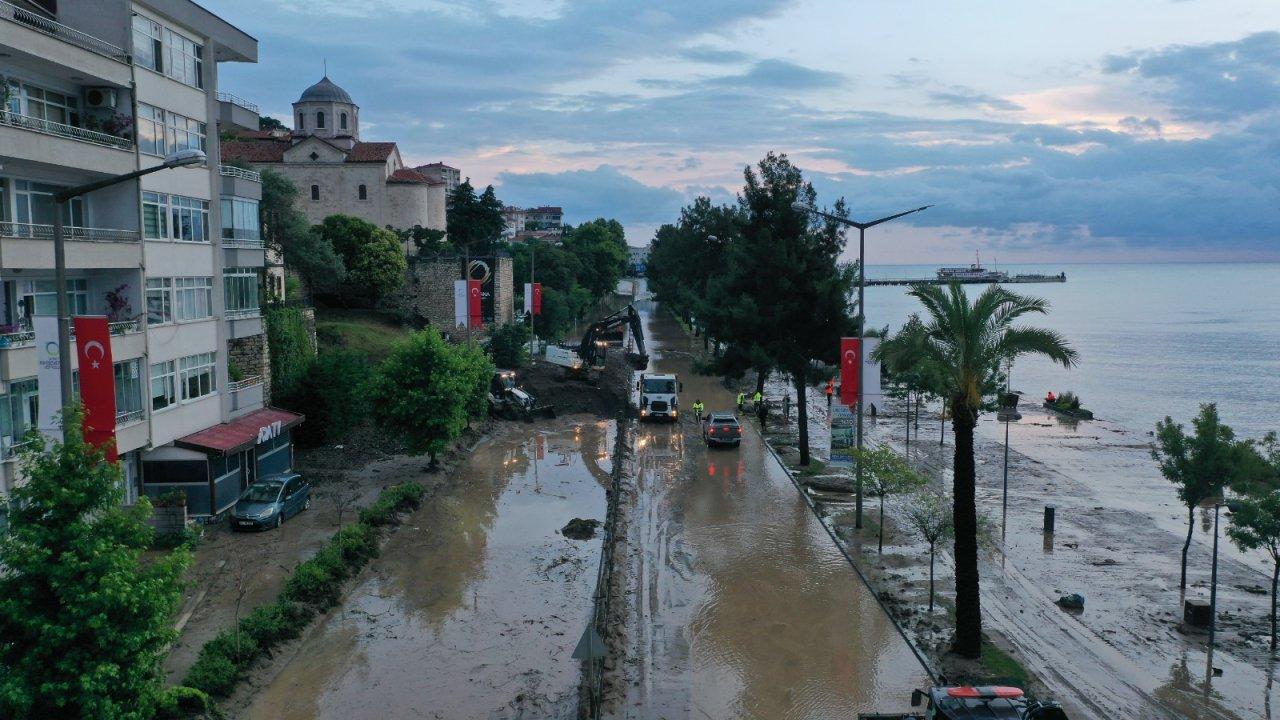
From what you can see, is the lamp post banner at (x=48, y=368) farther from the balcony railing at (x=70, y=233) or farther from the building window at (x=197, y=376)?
the building window at (x=197, y=376)

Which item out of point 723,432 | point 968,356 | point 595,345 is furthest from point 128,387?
point 595,345

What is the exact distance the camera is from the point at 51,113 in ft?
78.5

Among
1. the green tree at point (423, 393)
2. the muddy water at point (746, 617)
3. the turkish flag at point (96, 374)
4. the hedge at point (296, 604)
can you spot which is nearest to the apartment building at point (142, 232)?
the turkish flag at point (96, 374)

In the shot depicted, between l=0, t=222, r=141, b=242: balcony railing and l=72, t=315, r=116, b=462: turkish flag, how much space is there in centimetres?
588

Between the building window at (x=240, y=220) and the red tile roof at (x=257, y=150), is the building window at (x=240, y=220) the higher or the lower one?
the lower one

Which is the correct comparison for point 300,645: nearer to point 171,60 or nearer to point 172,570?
point 172,570

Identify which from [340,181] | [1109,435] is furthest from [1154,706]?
[340,181]

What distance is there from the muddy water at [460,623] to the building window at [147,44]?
15.8m

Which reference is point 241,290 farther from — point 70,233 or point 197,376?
point 70,233

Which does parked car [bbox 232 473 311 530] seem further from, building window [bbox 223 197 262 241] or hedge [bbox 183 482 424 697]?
building window [bbox 223 197 262 241]

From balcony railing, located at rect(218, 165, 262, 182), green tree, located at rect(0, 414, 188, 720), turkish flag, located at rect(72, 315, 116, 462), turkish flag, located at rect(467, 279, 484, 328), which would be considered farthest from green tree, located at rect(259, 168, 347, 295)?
green tree, located at rect(0, 414, 188, 720)

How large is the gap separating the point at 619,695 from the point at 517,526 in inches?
476

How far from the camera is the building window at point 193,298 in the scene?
2766 cm

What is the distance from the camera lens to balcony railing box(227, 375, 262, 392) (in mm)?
30922
